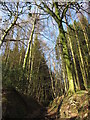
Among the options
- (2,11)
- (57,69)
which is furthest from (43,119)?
(57,69)

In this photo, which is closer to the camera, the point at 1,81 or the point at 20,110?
the point at 20,110

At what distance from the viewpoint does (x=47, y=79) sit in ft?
29.8

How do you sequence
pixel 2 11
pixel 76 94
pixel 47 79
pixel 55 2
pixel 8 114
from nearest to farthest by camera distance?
pixel 8 114, pixel 76 94, pixel 2 11, pixel 55 2, pixel 47 79

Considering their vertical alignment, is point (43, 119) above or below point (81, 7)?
below

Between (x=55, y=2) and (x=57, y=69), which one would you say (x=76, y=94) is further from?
(x=57, y=69)

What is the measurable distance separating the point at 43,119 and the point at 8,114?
91cm

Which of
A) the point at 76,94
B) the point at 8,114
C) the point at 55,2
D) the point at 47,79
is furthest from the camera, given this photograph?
the point at 47,79

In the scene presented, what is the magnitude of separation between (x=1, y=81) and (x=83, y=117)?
6.73 ft

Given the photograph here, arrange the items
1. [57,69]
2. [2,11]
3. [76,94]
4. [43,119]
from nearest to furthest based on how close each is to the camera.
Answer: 1. [43,119]
2. [76,94]
3. [2,11]
4. [57,69]

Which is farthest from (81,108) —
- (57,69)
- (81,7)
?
(57,69)

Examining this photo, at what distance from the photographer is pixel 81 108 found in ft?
9.08

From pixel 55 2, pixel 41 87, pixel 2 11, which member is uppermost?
pixel 55 2

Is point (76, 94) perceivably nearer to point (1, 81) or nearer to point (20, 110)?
point (20, 110)

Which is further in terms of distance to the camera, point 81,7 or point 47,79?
point 47,79
